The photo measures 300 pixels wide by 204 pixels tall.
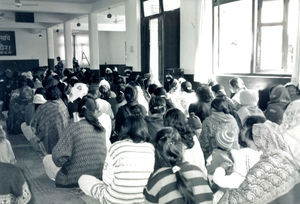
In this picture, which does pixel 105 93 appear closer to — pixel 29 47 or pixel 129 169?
pixel 129 169

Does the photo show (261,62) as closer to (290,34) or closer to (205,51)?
(290,34)

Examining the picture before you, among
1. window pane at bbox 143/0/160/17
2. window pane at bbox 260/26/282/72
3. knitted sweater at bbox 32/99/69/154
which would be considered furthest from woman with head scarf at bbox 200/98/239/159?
window pane at bbox 143/0/160/17

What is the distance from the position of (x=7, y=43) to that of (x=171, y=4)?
13.5 metres

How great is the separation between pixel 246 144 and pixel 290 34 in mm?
4221

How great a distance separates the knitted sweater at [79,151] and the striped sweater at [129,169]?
28.9 inches

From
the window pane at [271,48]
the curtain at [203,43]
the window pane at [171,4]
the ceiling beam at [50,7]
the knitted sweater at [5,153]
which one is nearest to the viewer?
the knitted sweater at [5,153]

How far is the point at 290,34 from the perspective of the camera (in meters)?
5.91

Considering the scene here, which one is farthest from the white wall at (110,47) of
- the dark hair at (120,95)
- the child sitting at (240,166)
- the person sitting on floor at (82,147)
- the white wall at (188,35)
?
the child sitting at (240,166)

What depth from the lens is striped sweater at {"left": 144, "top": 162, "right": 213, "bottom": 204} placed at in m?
1.71

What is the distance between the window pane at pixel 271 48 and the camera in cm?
609

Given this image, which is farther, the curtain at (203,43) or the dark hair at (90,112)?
the curtain at (203,43)

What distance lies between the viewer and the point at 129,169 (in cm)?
232

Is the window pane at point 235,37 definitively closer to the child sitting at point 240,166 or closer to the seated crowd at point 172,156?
the seated crowd at point 172,156

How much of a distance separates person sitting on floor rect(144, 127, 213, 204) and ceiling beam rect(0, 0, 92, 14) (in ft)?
34.1
